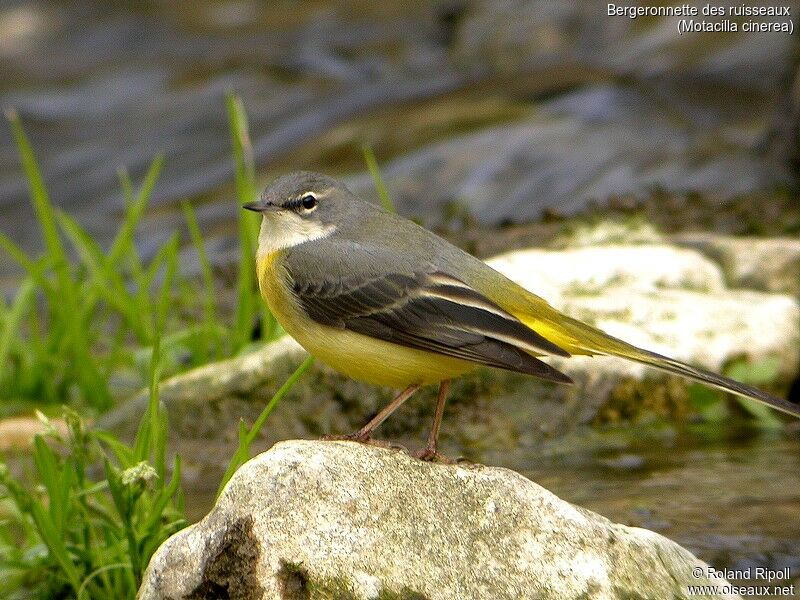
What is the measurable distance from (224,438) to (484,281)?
2.51 m

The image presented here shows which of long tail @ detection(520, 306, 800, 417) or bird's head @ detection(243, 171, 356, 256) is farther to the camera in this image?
bird's head @ detection(243, 171, 356, 256)

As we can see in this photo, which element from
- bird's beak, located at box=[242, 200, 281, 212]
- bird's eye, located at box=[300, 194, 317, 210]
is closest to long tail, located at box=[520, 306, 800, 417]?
bird's eye, located at box=[300, 194, 317, 210]

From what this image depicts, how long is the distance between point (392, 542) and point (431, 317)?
1.25m

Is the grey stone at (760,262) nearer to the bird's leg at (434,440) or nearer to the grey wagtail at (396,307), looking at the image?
the grey wagtail at (396,307)

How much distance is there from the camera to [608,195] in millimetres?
11930

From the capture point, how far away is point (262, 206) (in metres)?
5.24

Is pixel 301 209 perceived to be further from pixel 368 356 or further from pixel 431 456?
pixel 431 456

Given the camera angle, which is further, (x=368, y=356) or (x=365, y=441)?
(x=368, y=356)

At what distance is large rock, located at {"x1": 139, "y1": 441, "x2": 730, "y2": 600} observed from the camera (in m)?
3.65

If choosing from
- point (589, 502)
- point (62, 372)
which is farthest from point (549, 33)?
point (589, 502)

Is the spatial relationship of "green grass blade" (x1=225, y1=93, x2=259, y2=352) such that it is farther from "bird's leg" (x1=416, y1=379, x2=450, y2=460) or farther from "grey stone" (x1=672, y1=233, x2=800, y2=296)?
"grey stone" (x1=672, y1=233, x2=800, y2=296)

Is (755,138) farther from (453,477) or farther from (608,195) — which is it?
(453,477)

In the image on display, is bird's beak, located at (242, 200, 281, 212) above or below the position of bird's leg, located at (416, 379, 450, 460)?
above

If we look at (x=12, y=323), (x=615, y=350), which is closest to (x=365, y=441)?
(x=615, y=350)
